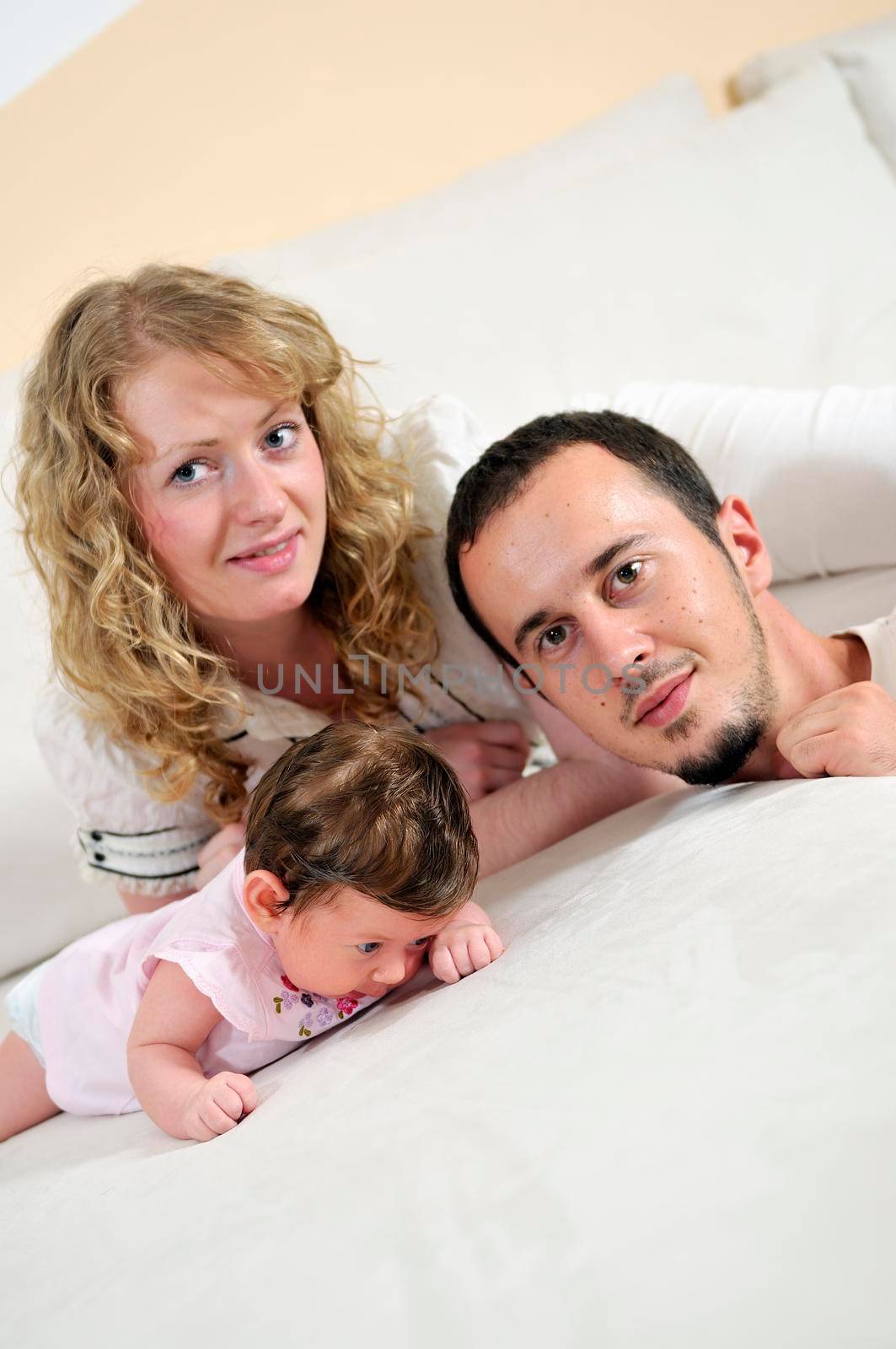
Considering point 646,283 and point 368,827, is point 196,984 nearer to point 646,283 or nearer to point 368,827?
point 368,827

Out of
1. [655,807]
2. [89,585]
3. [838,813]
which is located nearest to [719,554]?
[655,807]

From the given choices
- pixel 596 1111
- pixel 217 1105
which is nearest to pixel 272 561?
pixel 217 1105

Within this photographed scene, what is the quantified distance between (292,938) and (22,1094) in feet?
1.39

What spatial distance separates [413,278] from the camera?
186cm

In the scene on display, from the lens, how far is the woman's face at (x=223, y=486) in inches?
49.1

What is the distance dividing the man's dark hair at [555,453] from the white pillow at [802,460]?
0.25 metres

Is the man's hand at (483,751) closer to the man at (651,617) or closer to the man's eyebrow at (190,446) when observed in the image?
the man at (651,617)

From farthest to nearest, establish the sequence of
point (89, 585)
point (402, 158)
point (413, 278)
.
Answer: point (402, 158), point (413, 278), point (89, 585)

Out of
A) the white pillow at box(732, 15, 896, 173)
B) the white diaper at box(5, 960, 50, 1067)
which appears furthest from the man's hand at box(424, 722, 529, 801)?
the white pillow at box(732, 15, 896, 173)

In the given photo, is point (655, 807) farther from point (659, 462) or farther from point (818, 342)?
point (818, 342)

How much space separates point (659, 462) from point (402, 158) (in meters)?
1.42

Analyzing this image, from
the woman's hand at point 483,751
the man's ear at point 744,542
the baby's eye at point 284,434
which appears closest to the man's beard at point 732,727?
the man's ear at point 744,542

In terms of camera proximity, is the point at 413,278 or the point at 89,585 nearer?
the point at 89,585

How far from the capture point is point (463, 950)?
1.00m
